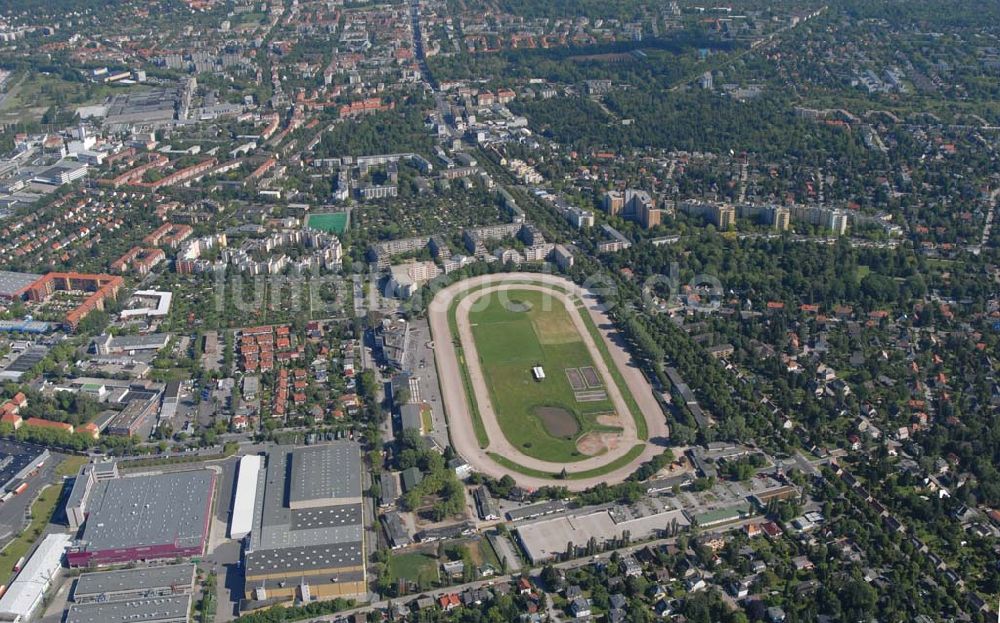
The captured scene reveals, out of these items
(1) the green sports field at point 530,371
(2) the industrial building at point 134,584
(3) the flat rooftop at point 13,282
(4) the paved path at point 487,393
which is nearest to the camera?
(2) the industrial building at point 134,584

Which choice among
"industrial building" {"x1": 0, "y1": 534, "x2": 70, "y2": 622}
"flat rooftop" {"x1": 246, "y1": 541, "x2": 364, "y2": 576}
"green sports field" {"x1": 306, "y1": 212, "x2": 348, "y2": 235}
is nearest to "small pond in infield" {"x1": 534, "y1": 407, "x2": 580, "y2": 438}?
"flat rooftop" {"x1": 246, "y1": 541, "x2": 364, "y2": 576}

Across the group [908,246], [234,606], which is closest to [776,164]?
[908,246]

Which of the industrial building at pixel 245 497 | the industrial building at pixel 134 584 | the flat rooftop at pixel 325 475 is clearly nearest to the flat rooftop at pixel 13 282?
the industrial building at pixel 245 497

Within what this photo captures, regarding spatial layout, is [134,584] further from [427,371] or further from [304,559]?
[427,371]

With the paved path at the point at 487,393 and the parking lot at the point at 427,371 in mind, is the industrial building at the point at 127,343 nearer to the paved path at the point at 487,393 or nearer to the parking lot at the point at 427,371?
the parking lot at the point at 427,371

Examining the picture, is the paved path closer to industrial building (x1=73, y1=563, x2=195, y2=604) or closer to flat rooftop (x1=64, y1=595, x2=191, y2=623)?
industrial building (x1=73, y1=563, x2=195, y2=604)
